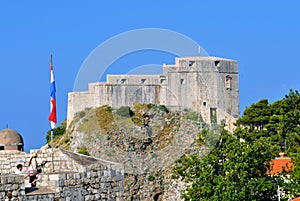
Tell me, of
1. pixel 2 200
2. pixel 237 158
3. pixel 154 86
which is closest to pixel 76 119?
pixel 154 86

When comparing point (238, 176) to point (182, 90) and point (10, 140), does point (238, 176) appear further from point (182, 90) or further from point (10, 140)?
point (182, 90)

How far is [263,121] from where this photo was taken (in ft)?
195

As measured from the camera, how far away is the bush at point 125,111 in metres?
58.4

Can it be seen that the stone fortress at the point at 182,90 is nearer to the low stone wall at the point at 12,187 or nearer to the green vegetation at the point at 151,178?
the green vegetation at the point at 151,178

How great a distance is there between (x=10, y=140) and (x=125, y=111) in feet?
142

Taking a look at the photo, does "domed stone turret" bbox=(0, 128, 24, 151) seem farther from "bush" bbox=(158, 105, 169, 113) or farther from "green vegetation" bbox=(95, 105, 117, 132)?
"bush" bbox=(158, 105, 169, 113)

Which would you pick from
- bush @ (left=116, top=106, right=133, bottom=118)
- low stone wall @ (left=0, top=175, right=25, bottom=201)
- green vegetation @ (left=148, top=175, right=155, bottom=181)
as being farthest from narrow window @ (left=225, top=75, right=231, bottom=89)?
low stone wall @ (left=0, top=175, right=25, bottom=201)

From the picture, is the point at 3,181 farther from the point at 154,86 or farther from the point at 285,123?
the point at 154,86

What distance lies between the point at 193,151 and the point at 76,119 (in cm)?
1034

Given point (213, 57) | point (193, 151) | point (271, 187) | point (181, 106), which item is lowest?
point (271, 187)

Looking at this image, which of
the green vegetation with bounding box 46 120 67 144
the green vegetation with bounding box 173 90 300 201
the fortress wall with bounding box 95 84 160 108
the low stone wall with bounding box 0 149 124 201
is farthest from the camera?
the green vegetation with bounding box 46 120 67 144

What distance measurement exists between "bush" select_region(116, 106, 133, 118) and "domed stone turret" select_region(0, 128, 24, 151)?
1666 inches

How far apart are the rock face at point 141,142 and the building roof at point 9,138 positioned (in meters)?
36.5

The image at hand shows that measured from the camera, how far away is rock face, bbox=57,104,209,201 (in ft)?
178
